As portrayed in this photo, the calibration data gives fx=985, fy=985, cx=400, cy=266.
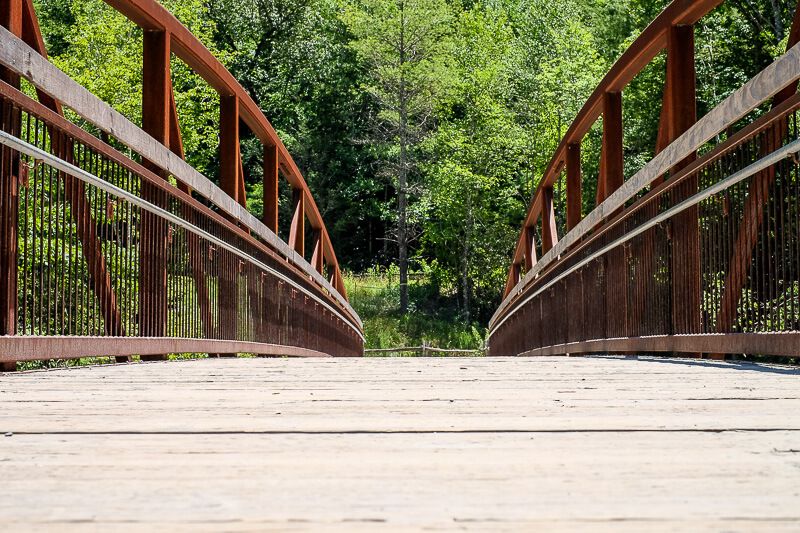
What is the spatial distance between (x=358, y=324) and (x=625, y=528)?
17.3 m

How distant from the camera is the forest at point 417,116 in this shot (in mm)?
36375

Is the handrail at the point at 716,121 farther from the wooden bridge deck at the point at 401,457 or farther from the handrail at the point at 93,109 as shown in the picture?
the handrail at the point at 93,109

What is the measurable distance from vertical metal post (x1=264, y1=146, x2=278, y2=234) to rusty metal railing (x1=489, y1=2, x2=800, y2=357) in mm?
2684

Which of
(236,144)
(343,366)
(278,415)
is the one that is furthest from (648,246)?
(278,415)

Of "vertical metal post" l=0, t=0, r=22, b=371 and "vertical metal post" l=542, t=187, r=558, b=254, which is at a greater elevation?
"vertical metal post" l=542, t=187, r=558, b=254

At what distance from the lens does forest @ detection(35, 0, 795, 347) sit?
3638 centimetres

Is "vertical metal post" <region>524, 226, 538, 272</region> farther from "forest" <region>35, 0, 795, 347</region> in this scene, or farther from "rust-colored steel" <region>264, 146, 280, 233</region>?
"forest" <region>35, 0, 795, 347</region>

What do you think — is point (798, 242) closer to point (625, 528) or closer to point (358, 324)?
point (625, 528)

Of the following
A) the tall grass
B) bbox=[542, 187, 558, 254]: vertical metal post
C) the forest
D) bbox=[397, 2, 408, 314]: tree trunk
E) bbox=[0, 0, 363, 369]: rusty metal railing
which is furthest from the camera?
bbox=[397, 2, 408, 314]: tree trunk

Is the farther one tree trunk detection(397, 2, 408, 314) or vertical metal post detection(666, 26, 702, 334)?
tree trunk detection(397, 2, 408, 314)

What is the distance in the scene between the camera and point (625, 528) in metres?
1.21

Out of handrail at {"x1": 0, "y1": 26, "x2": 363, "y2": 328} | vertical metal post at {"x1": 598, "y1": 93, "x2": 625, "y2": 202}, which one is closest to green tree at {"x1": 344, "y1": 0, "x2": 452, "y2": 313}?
vertical metal post at {"x1": 598, "y1": 93, "x2": 625, "y2": 202}

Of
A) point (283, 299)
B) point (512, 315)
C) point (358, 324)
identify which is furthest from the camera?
point (358, 324)

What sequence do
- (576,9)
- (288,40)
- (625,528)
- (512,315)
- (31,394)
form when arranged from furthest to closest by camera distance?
(576,9)
(288,40)
(512,315)
(31,394)
(625,528)
